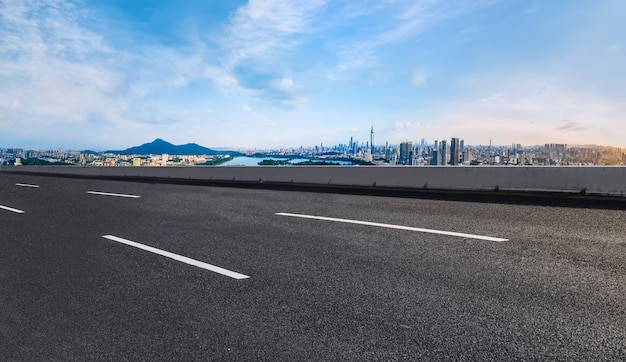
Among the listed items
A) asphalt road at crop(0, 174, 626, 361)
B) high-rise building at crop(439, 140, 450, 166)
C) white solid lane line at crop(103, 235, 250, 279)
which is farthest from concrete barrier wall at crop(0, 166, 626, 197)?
high-rise building at crop(439, 140, 450, 166)

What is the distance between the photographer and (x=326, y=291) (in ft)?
13.6

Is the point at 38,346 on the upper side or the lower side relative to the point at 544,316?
lower

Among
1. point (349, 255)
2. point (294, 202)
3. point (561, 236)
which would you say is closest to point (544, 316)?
point (349, 255)

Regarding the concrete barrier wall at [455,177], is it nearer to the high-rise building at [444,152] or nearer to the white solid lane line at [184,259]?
the white solid lane line at [184,259]

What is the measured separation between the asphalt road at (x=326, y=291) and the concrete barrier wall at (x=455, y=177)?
2.81 meters

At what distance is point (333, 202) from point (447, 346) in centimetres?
808

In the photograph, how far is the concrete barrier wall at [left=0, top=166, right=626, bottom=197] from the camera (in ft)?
34.2

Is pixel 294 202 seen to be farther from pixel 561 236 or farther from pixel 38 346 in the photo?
pixel 38 346

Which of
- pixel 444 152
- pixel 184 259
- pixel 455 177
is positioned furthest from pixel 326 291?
pixel 444 152

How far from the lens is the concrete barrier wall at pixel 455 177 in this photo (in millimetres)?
10430

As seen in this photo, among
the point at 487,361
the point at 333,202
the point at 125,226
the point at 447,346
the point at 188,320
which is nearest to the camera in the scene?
the point at 487,361

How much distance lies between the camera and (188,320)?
11.9 ft

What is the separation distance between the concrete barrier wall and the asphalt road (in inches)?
111

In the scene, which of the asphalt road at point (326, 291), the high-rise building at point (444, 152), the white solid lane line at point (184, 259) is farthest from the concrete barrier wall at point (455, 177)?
the high-rise building at point (444, 152)
